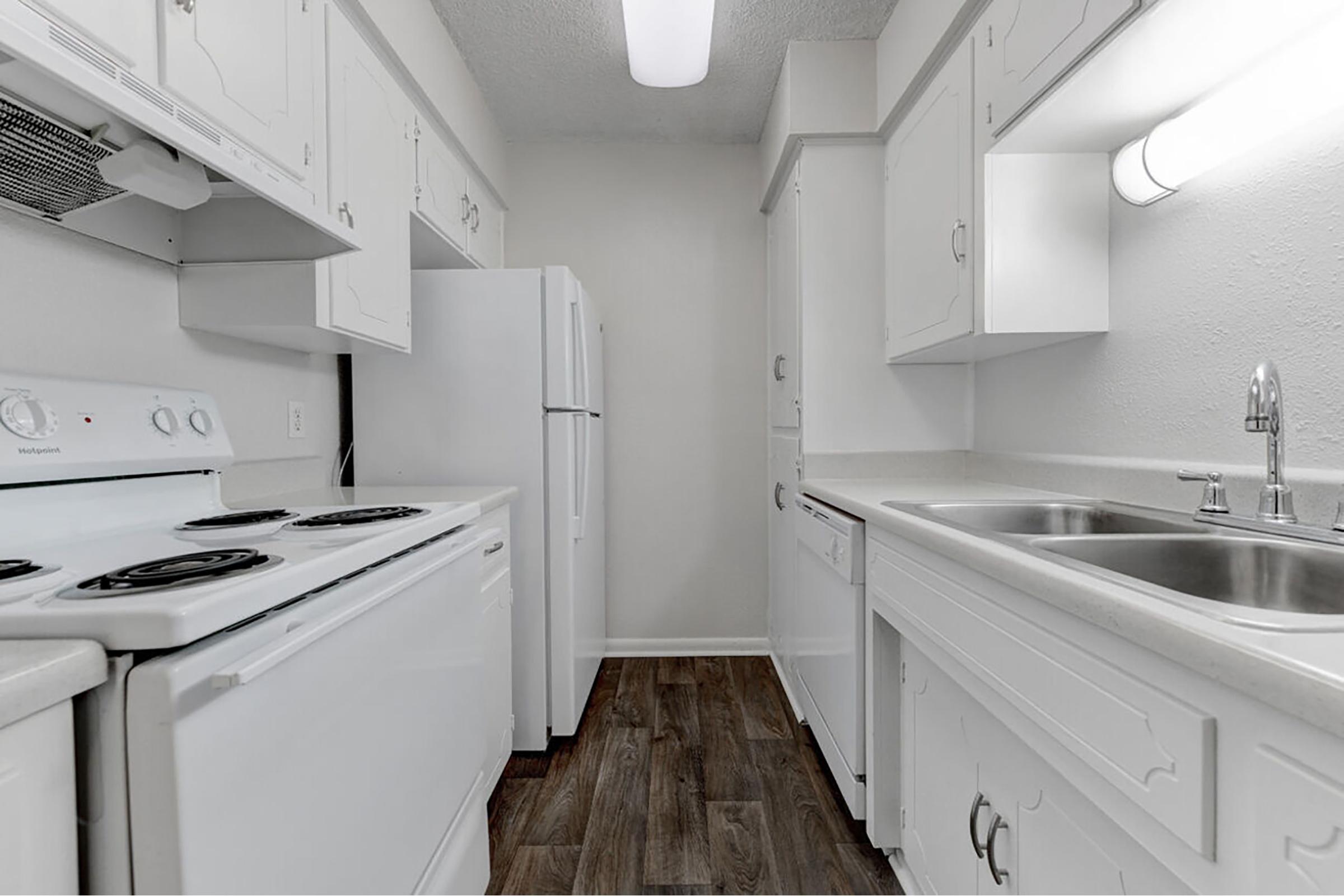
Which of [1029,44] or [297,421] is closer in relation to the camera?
[1029,44]

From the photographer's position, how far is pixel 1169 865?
0.65 meters

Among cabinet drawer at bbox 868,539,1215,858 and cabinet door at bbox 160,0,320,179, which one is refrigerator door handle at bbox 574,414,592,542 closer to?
cabinet door at bbox 160,0,320,179

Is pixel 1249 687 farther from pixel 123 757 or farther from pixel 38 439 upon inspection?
pixel 38 439

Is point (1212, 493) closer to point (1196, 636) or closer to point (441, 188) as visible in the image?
point (1196, 636)

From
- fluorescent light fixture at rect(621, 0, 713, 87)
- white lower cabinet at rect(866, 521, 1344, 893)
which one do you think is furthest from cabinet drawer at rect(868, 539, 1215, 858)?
fluorescent light fixture at rect(621, 0, 713, 87)

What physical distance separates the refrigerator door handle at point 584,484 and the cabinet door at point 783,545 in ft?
2.57

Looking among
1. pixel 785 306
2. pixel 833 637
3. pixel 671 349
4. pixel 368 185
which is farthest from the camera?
pixel 671 349

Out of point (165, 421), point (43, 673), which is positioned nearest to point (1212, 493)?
point (43, 673)

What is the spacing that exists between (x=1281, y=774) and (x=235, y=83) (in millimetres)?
1740

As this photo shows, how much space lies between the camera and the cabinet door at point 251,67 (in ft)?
3.65

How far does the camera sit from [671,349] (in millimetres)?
3324

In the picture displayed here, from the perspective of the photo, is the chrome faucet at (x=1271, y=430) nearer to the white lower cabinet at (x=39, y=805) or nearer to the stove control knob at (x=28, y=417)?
the white lower cabinet at (x=39, y=805)

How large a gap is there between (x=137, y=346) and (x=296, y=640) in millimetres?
1001

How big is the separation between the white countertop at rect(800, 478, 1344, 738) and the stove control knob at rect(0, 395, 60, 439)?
4.77 ft
